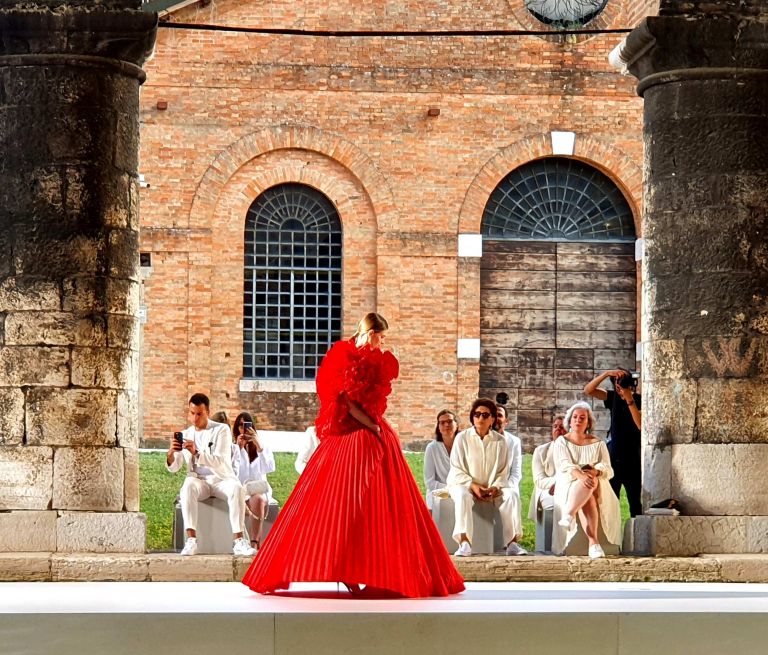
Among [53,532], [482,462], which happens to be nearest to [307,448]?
[482,462]

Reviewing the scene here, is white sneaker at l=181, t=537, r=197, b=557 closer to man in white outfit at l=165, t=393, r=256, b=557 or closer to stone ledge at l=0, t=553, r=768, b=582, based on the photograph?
man in white outfit at l=165, t=393, r=256, b=557

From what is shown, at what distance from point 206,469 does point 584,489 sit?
2.72 m

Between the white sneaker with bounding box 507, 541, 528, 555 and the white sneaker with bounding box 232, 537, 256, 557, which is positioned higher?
the white sneaker with bounding box 232, 537, 256, 557

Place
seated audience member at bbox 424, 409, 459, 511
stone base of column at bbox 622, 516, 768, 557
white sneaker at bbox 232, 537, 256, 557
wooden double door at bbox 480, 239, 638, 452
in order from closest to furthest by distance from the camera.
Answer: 1. stone base of column at bbox 622, 516, 768, 557
2. white sneaker at bbox 232, 537, 256, 557
3. seated audience member at bbox 424, 409, 459, 511
4. wooden double door at bbox 480, 239, 638, 452

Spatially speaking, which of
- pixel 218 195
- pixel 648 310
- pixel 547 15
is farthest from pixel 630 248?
pixel 648 310

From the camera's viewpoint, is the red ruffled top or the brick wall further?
the brick wall

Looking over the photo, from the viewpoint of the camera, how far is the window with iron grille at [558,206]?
24.2m

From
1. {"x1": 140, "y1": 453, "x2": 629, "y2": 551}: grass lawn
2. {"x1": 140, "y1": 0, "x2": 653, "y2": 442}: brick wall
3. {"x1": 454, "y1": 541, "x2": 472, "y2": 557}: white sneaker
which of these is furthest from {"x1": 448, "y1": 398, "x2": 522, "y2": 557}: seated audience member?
{"x1": 140, "y1": 0, "x2": 653, "y2": 442}: brick wall

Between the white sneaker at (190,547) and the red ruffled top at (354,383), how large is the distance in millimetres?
1822

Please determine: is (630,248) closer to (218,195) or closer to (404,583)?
(218,195)

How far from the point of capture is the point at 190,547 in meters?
10.6

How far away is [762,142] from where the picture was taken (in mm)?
10508

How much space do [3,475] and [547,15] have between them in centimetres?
1617

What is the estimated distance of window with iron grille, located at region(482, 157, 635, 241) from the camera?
24234mm
